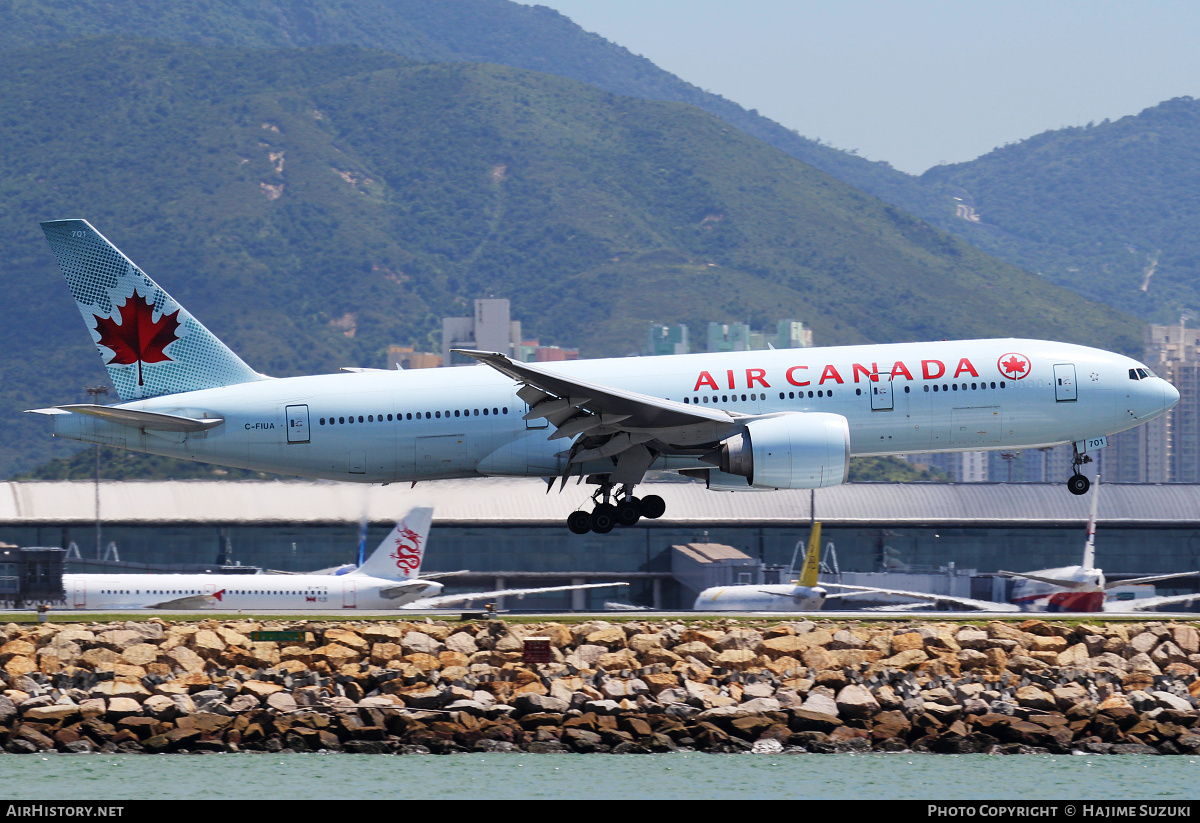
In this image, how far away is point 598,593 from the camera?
73.9m

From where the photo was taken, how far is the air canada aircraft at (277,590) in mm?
48594

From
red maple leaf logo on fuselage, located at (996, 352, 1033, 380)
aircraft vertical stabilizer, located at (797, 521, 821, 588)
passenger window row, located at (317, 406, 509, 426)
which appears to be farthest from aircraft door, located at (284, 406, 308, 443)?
aircraft vertical stabilizer, located at (797, 521, 821, 588)

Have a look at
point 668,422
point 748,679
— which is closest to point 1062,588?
point 748,679

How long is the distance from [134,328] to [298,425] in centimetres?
561

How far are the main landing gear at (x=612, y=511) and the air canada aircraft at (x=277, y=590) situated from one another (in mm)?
9824

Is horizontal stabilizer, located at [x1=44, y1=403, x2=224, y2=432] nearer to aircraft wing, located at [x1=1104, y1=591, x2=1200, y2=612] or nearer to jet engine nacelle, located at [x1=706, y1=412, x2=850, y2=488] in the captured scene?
jet engine nacelle, located at [x1=706, y1=412, x2=850, y2=488]

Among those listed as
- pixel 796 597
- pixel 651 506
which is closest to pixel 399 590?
pixel 651 506

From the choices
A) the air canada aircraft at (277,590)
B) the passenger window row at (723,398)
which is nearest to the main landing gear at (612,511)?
the passenger window row at (723,398)

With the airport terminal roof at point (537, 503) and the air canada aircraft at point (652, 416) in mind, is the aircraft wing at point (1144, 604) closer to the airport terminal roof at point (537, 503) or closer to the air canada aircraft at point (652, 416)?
the air canada aircraft at point (652, 416)

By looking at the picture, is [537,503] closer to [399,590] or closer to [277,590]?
[399,590]

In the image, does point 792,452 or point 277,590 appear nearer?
point 792,452

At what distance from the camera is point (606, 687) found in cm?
3819

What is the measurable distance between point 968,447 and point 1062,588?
25140 mm

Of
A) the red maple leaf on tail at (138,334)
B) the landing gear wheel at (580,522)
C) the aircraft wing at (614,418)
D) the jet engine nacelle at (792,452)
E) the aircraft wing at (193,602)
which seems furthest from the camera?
the aircraft wing at (193,602)
